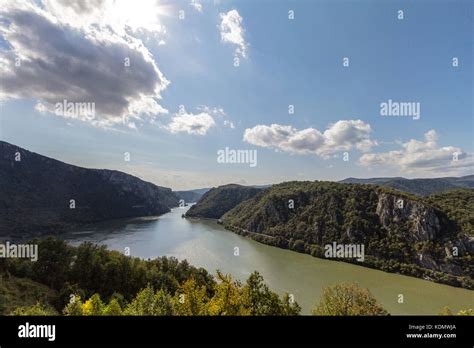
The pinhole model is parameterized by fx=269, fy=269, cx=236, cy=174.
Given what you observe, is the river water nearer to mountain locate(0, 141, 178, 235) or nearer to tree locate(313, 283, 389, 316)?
tree locate(313, 283, 389, 316)

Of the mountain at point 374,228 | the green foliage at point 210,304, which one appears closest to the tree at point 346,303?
the green foliage at point 210,304

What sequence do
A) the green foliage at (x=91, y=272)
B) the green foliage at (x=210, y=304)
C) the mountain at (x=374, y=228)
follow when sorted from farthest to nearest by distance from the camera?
the mountain at (x=374, y=228) < the green foliage at (x=91, y=272) < the green foliage at (x=210, y=304)

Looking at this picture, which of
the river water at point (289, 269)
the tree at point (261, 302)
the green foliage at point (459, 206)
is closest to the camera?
the tree at point (261, 302)

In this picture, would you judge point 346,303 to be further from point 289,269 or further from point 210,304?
A: point 289,269

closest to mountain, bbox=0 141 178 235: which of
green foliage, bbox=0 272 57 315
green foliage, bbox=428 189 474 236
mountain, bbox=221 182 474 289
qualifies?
green foliage, bbox=0 272 57 315

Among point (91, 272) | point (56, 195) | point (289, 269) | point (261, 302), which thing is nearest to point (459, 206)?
point (289, 269)

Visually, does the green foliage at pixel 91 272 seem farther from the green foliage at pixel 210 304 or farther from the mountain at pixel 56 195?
the mountain at pixel 56 195

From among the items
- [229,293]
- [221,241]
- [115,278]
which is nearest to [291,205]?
Result: [221,241]
